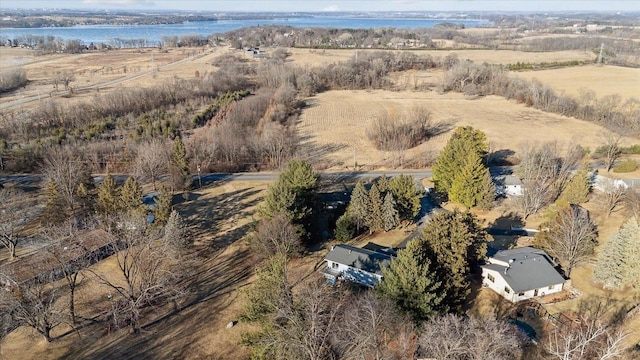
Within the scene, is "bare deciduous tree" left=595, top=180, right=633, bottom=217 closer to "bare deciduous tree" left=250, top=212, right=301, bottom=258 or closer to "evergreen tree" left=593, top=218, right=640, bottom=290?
"evergreen tree" left=593, top=218, right=640, bottom=290

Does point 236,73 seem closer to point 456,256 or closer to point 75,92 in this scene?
point 75,92

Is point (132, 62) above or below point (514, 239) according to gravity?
above

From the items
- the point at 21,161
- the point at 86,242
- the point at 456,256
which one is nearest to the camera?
the point at 456,256

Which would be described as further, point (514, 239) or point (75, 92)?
point (75, 92)

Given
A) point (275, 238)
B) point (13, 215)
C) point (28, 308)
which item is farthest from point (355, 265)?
point (13, 215)

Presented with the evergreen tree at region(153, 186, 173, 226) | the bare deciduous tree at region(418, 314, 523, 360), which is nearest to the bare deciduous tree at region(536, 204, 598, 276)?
the bare deciduous tree at region(418, 314, 523, 360)

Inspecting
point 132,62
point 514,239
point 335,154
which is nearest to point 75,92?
point 132,62
